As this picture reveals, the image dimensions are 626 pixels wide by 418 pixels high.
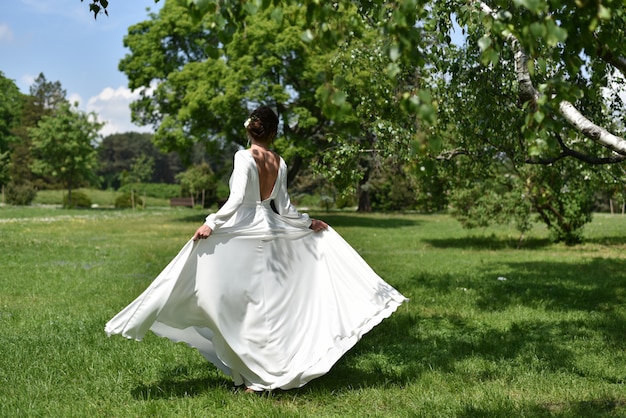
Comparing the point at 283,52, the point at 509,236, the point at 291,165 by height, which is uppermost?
the point at 283,52

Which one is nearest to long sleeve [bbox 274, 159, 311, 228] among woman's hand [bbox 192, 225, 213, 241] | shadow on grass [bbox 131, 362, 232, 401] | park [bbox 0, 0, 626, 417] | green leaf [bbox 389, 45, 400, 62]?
woman's hand [bbox 192, 225, 213, 241]

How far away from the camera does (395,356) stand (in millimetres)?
6918

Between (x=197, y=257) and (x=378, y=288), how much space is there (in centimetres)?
163

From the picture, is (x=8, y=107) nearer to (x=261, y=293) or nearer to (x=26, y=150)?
(x=26, y=150)

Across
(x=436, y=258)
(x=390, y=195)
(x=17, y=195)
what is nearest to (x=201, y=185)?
(x=17, y=195)

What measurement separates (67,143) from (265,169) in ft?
167

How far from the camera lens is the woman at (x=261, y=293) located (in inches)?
211

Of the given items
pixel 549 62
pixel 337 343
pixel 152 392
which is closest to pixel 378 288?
pixel 337 343

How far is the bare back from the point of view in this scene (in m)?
5.68

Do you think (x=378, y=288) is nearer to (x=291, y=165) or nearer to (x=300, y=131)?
(x=300, y=131)

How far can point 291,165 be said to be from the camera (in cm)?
3841

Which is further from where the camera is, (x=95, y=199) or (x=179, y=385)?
(x=95, y=199)

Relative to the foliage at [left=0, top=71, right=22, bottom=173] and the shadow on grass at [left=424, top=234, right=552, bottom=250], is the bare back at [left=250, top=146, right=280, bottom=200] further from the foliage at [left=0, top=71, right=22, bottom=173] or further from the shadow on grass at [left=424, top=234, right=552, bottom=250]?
the foliage at [left=0, top=71, right=22, bottom=173]

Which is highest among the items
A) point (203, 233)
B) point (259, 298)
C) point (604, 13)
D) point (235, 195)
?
point (604, 13)
